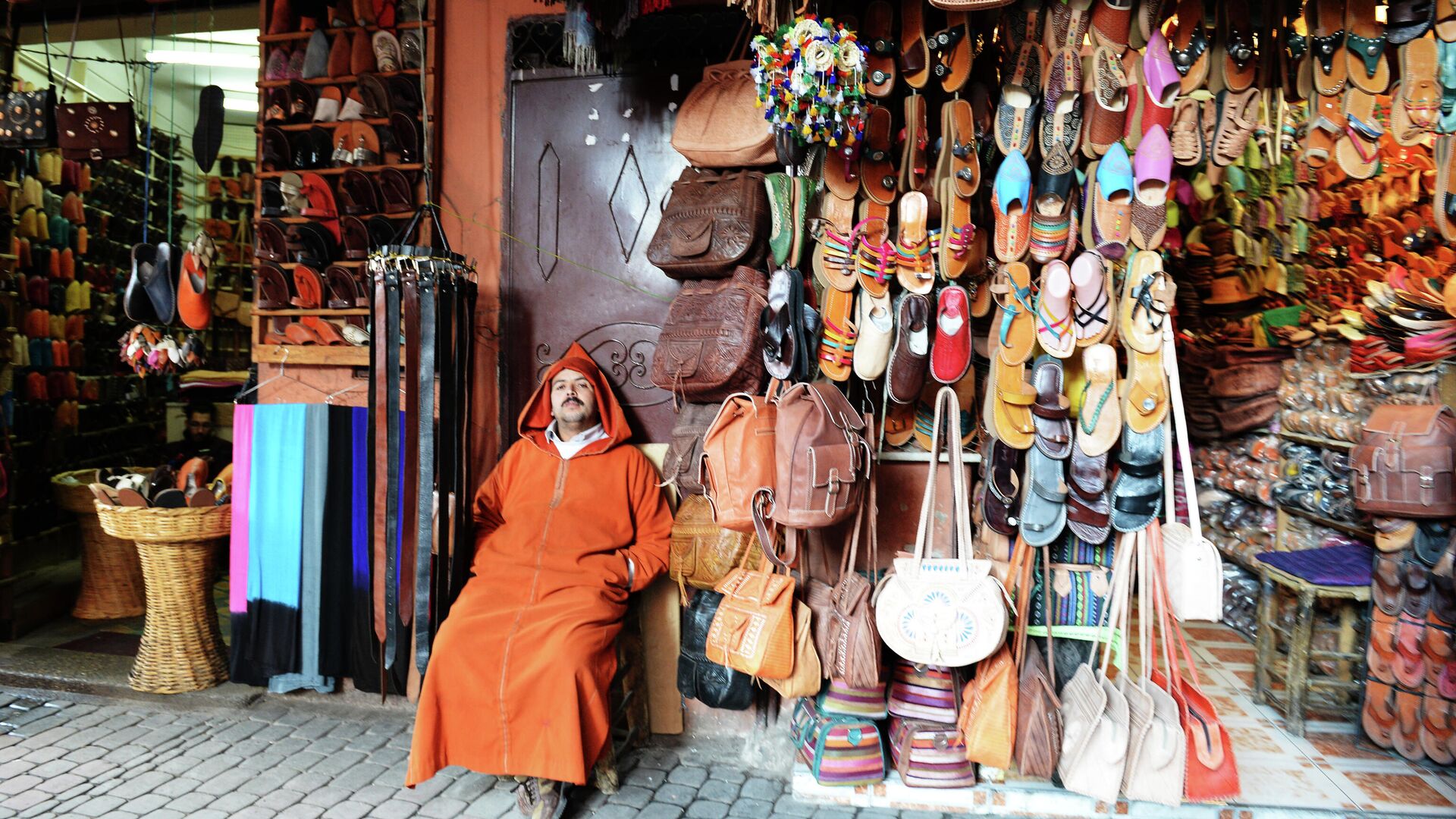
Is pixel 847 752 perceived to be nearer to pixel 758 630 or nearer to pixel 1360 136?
pixel 758 630

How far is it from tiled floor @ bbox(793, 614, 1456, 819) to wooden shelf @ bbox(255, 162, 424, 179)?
297 centimetres

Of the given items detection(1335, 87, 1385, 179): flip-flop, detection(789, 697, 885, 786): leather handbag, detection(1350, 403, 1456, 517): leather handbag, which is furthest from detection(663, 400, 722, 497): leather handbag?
detection(1350, 403, 1456, 517): leather handbag

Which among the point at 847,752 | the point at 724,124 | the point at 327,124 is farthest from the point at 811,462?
the point at 327,124

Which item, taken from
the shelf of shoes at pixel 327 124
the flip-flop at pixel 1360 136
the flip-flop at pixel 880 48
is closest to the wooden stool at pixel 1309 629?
the flip-flop at pixel 1360 136

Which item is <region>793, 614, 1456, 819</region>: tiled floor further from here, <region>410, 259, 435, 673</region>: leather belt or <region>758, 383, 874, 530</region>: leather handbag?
<region>410, 259, 435, 673</region>: leather belt

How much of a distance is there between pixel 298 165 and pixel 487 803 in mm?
2874

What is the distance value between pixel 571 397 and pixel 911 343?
138 cm

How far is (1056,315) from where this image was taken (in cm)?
286

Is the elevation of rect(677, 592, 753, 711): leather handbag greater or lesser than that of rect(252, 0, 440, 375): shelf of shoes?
lesser

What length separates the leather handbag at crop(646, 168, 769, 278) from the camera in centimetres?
322

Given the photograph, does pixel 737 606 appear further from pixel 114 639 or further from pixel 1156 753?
pixel 114 639

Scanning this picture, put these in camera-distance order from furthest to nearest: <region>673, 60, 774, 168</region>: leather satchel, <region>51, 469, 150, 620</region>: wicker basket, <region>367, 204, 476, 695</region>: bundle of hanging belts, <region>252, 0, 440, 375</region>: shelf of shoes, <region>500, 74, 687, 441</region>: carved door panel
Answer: <region>51, 469, 150, 620</region>: wicker basket
<region>252, 0, 440, 375</region>: shelf of shoes
<region>500, 74, 687, 441</region>: carved door panel
<region>367, 204, 476, 695</region>: bundle of hanging belts
<region>673, 60, 774, 168</region>: leather satchel

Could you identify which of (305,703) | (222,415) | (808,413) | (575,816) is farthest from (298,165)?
(222,415)

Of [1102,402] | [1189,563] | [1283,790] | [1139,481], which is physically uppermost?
[1102,402]
